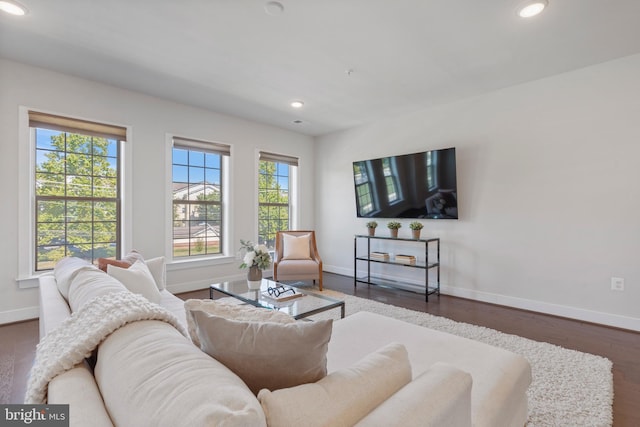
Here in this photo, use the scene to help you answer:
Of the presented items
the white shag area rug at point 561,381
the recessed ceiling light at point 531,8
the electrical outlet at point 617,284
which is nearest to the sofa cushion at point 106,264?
the white shag area rug at point 561,381

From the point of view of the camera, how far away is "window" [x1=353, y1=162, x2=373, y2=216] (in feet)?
16.2

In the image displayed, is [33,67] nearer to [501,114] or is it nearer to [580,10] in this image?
[580,10]

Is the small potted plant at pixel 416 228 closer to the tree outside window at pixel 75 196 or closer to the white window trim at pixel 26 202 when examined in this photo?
the tree outside window at pixel 75 196

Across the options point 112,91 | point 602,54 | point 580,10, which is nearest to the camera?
point 580,10

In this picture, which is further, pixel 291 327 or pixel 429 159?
pixel 429 159

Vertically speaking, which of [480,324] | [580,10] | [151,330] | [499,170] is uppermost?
[580,10]

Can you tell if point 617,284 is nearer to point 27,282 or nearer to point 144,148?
point 144,148

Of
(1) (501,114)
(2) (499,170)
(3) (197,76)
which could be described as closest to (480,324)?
(2) (499,170)

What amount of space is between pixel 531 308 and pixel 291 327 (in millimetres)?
3672

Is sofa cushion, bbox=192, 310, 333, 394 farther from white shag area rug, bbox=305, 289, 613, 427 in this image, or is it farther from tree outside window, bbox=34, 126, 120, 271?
tree outside window, bbox=34, 126, 120, 271

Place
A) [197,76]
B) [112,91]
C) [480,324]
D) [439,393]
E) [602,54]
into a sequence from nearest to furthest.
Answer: [439,393]
[602,54]
[480,324]
[197,76]
[112,91]

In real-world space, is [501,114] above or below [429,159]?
above

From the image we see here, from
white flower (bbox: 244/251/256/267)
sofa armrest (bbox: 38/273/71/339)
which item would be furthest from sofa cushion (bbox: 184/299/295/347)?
white flower (bbox: 244/251/256/267)

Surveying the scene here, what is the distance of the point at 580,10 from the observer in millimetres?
2260
